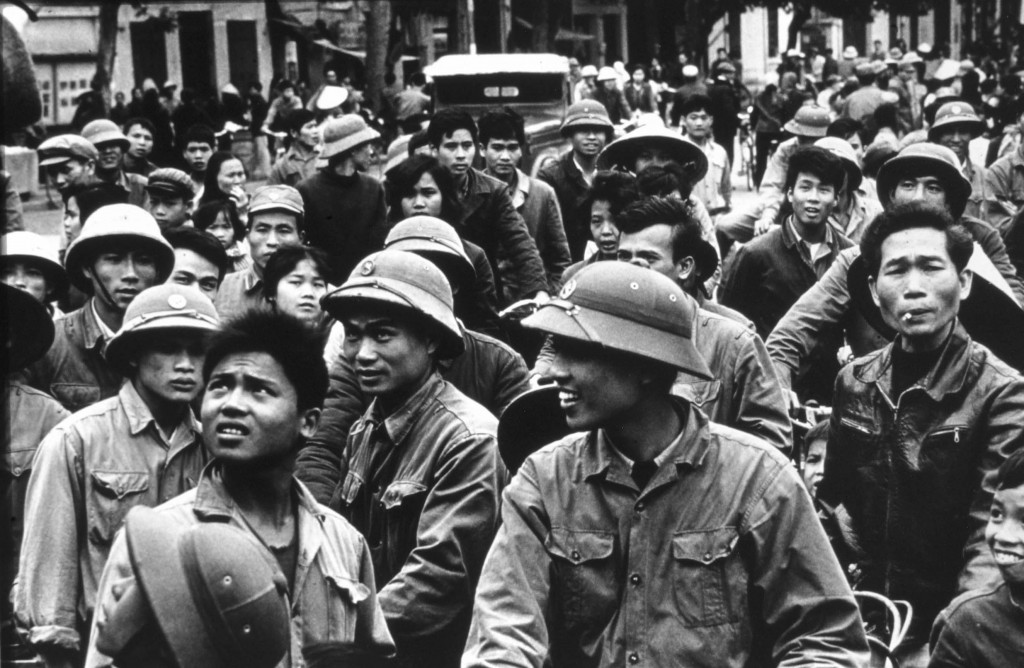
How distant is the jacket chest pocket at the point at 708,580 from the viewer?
12.1ft

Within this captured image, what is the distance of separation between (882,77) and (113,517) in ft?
76.7

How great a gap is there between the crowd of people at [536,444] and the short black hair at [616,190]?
2cm

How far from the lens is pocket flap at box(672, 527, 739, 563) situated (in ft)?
12.2

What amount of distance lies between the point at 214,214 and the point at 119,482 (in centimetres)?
478

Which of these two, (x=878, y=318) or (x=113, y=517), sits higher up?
(x=878, y=318)

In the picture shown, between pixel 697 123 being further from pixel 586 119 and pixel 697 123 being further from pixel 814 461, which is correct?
pixel 814 461

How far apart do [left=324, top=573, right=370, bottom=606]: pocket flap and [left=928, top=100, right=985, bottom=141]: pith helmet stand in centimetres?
915

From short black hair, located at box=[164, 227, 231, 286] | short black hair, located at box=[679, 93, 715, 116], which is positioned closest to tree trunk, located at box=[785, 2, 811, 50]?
short black hair, located at box=[679, 93, 715, 116]

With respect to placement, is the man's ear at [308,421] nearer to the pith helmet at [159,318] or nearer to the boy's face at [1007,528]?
the pith helmet at [159,318]

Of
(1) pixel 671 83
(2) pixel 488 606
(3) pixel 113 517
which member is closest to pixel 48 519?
(3) pixel 113 517

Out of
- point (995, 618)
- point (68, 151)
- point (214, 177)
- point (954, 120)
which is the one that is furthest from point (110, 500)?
point (954, 120)

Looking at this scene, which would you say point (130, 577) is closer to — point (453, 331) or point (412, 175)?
point (453, 331)

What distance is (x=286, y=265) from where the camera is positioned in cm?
737

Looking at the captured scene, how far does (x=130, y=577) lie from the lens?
3082 mm
